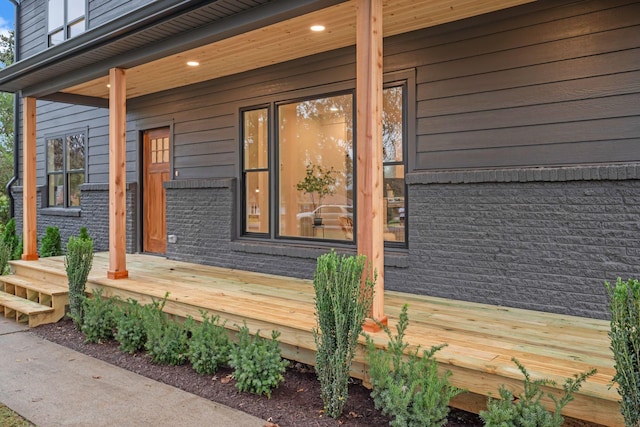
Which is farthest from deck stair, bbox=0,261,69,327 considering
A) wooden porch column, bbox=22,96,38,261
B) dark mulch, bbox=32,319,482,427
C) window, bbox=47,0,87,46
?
window, bbox=47,0,87,46

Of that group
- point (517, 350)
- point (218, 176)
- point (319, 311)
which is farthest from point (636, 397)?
point (218, 176)

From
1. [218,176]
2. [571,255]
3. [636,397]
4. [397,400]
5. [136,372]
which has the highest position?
[218,176]

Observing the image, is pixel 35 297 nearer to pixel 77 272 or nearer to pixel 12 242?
pixel 77 272

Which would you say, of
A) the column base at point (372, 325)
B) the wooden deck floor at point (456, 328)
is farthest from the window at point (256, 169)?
the column base at point (372, 325)

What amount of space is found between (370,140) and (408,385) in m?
1.53

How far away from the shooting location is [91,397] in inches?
122

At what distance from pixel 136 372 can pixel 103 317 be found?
3.19 ft

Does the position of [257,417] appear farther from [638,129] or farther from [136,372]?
[638,129]

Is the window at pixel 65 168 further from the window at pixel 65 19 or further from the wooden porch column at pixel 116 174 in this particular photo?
the wooden porch column at pixel 116 174

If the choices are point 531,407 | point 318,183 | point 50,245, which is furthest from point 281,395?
point 50,245

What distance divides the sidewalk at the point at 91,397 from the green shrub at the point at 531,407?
1322 mm

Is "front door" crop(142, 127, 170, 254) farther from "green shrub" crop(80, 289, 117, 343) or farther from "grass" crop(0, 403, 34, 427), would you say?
"grass" crop(0, 403, 34, 427)

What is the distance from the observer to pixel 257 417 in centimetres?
278

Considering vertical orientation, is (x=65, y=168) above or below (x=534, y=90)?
below
